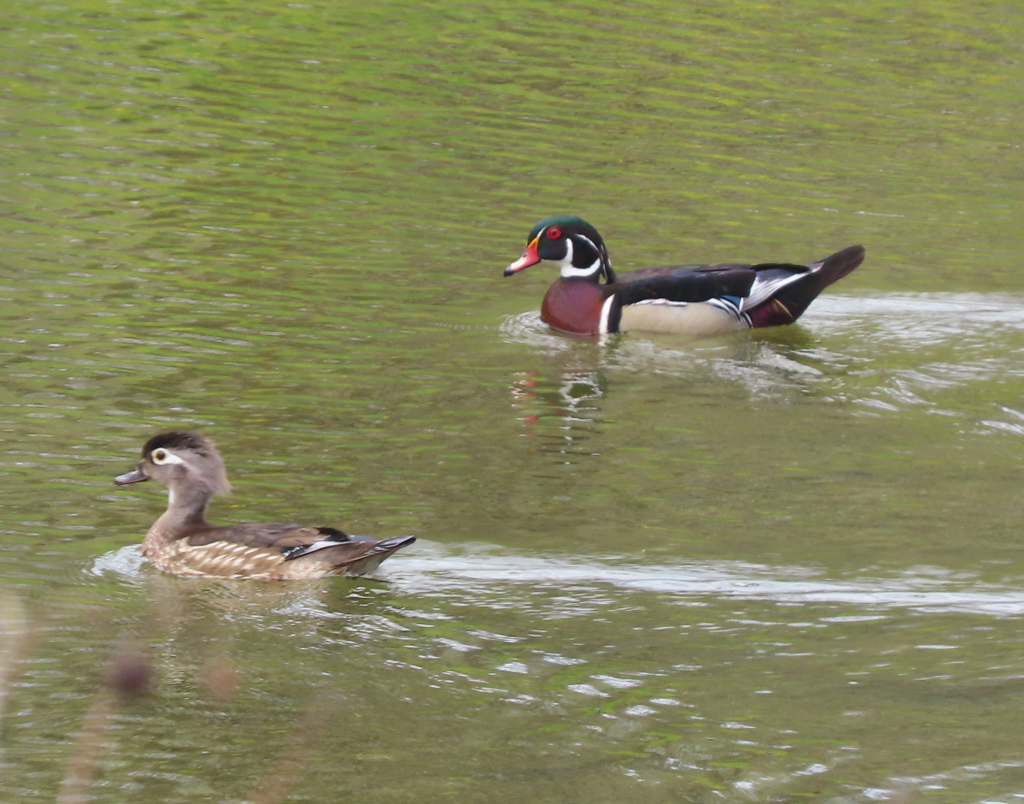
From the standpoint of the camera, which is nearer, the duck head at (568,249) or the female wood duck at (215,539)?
the female wood duck at (215,539)

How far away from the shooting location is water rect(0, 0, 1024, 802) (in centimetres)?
645

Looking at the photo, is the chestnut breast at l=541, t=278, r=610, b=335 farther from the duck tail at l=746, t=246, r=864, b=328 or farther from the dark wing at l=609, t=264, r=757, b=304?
the duck tail at l=746, t=246, r=864, b=328

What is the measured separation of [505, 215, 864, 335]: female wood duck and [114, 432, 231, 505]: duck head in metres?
5.23

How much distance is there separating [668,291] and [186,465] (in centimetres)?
557

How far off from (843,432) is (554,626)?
3694 mm

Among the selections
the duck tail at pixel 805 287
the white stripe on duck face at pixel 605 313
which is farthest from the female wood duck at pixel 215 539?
the duck tail at pixel 805 287

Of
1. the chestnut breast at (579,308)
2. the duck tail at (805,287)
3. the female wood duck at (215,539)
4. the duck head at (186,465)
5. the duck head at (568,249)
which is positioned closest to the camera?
the female wood duck at (215,539)

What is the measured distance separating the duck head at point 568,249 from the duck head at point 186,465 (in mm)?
5385

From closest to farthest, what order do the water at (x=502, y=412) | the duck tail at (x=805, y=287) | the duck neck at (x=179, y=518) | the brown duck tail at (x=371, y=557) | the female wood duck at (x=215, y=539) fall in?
the water at (x=502, y=412), the brown duck tail at (x=371, y=557), the female wood duck at (x=215, y=539), the duck neck at (x=179, y=518), the duck tail at (x=805, y=287)

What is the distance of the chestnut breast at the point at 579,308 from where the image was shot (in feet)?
43.9

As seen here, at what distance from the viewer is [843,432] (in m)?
10.6

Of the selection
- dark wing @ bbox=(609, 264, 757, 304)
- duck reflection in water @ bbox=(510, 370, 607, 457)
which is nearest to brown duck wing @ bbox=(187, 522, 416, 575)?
duck reflection in water @ bbox=(510, 370, 607, 457)

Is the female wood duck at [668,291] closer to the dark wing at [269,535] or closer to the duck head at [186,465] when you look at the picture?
the duck head at [186,465]

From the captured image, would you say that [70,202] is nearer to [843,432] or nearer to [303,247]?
[303,247]
